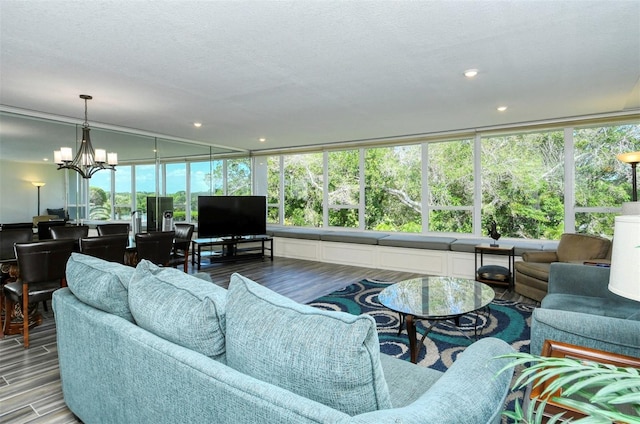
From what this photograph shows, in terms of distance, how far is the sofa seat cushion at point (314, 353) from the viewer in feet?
2.91

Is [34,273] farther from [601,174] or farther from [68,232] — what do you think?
[601,174]

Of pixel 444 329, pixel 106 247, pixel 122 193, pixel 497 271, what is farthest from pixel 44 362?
pixel 497 271

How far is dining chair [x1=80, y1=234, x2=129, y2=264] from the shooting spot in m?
3.37

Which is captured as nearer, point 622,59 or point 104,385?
point 104,385

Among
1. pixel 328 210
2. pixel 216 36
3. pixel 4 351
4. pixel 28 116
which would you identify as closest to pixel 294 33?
pixel 216 36

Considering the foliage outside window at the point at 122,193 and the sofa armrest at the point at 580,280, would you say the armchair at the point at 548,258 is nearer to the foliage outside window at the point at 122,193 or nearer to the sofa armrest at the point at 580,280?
the sofa armrest at the point at 580,280

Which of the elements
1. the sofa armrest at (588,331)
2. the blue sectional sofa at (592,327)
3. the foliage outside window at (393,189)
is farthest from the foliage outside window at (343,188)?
the sofa armrest at (588,331)

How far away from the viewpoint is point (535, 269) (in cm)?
407

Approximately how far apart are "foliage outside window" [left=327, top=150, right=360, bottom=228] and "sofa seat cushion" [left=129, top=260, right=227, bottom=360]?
573cm

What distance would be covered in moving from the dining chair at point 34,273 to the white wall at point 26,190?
6.65ft

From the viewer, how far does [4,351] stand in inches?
112

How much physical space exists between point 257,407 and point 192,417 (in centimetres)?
34

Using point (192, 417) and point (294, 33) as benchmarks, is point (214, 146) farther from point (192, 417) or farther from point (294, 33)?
point (192, 417)

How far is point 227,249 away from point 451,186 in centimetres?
444
